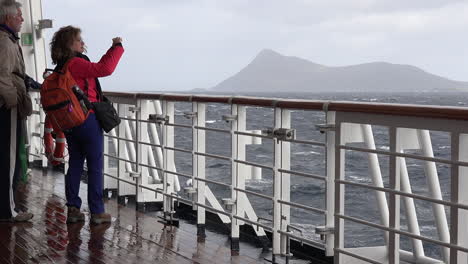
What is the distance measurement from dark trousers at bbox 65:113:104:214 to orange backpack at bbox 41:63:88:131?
8 centimetres

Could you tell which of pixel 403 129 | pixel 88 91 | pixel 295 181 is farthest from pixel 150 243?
pixel 295 181

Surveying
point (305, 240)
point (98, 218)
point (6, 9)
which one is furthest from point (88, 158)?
point (305, 240)

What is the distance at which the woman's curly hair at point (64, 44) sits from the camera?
412 cm

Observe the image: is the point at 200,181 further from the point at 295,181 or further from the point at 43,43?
the point at 295,181

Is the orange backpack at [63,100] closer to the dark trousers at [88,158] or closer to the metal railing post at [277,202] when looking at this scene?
the dark trousers at [88,158]

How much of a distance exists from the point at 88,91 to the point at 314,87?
325 ft

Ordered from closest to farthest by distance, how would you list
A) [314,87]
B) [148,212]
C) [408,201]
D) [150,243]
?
[408,201] < [150,243] < [148,212] < [314,87]

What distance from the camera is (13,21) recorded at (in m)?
4.33

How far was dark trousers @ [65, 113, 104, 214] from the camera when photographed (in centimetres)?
421

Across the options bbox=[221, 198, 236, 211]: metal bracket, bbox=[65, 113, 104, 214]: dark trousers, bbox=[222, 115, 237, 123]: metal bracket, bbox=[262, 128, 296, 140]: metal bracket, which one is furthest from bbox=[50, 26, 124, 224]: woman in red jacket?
bbox=[262, 128, 296, 140]: metal bracket

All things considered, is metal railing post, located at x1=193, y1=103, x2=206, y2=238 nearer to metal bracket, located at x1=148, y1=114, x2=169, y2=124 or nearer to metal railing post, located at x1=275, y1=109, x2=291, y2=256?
metal bracket, located at x1=148, y1=114, x2=169, y2=124

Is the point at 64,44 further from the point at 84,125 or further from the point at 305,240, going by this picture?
the point at 305,240

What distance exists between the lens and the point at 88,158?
4.32 meters

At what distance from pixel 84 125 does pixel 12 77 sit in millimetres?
560
